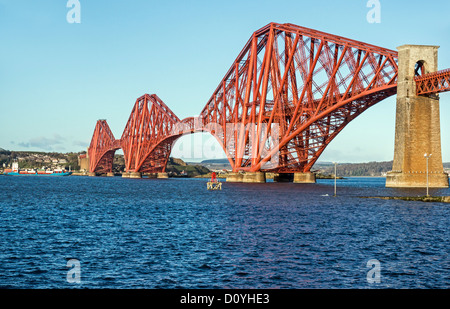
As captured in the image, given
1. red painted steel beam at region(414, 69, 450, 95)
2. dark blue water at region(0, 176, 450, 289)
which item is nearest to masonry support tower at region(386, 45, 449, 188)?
red painted steel beam at region(414, 69, 450, 95)

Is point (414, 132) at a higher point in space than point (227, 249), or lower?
higher

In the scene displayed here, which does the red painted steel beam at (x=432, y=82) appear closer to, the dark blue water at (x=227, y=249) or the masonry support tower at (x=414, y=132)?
the masonry support tower at (x=414, y=132)

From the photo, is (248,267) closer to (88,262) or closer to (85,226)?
(88,262)

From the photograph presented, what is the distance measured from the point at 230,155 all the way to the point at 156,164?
81362mm

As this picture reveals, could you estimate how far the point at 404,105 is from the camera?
71.7 m

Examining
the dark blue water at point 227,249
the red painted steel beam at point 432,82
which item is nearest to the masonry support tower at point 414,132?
the red painted steel beam at point 432,82

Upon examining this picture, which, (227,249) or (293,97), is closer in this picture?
(227,249)

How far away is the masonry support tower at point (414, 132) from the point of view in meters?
70.6

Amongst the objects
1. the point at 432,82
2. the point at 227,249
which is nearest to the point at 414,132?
the point at 432,82

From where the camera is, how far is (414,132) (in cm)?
7044

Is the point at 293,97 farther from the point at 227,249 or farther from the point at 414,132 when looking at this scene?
the point at 227,249

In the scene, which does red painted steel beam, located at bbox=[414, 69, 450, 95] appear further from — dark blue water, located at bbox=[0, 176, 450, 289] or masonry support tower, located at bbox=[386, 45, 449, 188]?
dark blue water, located at bbox=[0, 176, 450, 289]

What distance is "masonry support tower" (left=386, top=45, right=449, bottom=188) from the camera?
70562 mm
